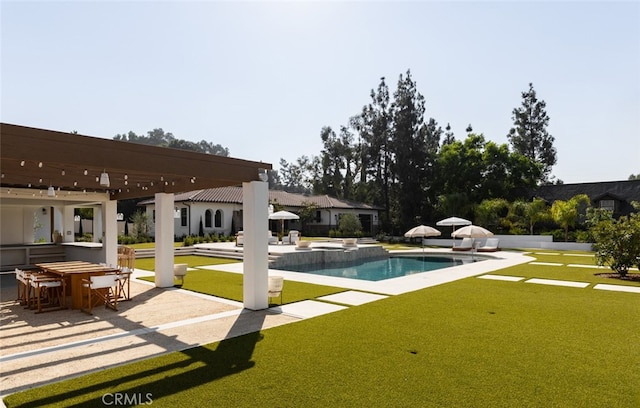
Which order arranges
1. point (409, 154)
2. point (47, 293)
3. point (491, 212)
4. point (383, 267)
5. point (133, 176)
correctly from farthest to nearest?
1. point (409, 154)
2. point (491, 212)
3. point (383, 267)
4. point (133, 176)
5. point (47, 293)

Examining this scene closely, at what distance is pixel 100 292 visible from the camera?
8930 millimetres

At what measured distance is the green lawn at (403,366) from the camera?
430 cm

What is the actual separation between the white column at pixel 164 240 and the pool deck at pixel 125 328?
0.45 metres

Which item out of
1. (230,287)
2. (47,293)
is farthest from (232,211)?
(47,293)

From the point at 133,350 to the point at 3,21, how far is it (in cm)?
838

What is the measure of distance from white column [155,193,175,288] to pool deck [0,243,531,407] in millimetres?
452

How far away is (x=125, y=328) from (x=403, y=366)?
502cm

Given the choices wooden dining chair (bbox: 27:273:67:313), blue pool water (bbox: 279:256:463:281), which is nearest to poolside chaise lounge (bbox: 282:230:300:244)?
blue pool water (bbox: 279:256:463:281)

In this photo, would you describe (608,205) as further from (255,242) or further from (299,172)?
(299,172)

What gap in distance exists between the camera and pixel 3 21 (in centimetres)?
899

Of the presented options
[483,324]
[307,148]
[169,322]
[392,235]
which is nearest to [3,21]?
[169,322]

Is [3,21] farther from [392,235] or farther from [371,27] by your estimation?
[392,235]

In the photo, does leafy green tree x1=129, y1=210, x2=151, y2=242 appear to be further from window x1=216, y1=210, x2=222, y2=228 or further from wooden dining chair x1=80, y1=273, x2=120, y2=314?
wooden dining chair x1=80, y1=273, x2=120, y2=314

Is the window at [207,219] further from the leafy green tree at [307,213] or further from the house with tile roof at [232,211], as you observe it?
the leafy green tree at [307,213]
